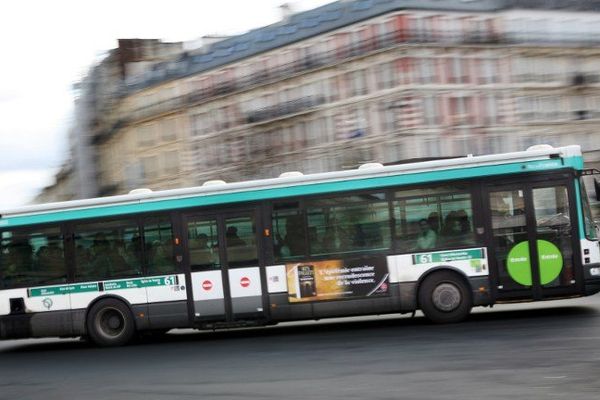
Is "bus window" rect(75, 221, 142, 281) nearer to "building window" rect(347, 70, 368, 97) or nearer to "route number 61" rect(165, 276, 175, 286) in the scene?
"route number 61" rect(165, 276, 175, 286)

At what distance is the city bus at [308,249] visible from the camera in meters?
17.5

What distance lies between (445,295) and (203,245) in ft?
14.2

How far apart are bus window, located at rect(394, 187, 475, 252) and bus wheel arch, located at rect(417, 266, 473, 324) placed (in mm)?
485

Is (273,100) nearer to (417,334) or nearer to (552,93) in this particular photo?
(552,93)

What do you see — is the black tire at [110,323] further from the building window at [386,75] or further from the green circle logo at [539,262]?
the building window at [386,75]

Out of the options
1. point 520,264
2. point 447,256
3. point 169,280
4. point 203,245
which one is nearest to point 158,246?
point 169,280

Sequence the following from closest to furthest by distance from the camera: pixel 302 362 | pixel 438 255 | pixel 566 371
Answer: pixel 566 371 → pixel 302 362 → pixel 438 255

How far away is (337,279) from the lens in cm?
1794

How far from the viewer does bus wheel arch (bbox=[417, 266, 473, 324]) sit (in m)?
17.5

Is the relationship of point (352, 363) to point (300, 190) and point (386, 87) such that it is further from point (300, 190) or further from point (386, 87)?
point (386, 87)

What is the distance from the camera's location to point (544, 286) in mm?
17203

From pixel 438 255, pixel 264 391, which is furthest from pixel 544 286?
pixel 264 391

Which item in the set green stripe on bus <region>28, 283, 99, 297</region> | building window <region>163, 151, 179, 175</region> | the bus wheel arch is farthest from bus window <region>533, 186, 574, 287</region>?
building window <region>163, 151, 179, 175</region>

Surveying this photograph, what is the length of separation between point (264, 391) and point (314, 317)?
20.7 ft
